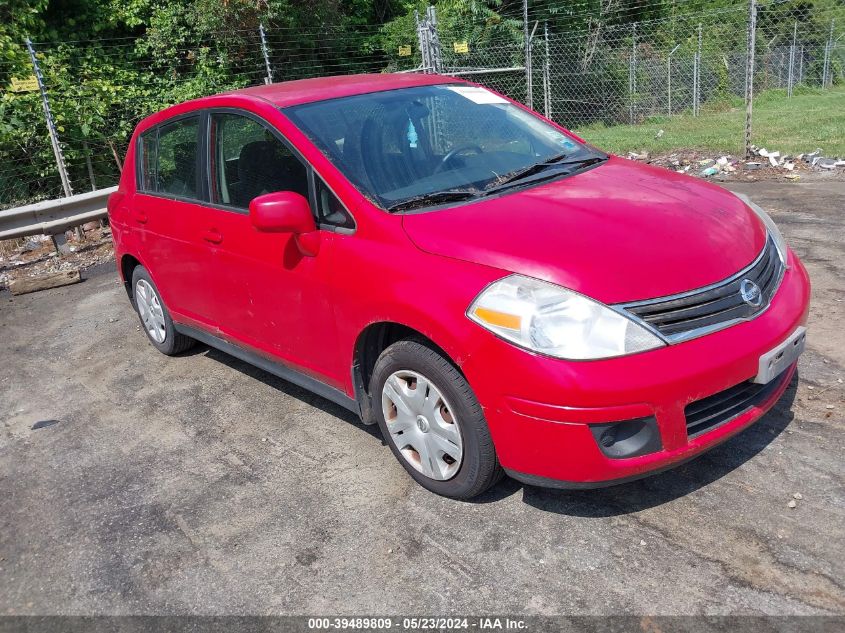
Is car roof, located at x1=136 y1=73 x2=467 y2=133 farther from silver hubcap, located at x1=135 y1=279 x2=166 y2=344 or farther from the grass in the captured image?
the grass

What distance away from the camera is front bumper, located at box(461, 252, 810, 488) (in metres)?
2.63

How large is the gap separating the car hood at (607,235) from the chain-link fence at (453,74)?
7399mm

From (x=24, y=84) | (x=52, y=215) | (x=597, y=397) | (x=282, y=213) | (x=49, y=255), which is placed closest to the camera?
(x=597, y=397)

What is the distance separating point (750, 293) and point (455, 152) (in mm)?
1530

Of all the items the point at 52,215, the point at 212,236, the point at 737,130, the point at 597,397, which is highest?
the point at 212,236

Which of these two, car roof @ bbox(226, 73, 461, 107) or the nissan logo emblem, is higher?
car roof @ bbox(226, 73, 461, 107)

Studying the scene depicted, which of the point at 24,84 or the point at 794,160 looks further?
the point at 24,84

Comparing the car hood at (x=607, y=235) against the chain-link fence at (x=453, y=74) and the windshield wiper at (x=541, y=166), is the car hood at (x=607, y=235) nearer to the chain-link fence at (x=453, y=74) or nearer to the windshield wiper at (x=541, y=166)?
the windshield wiper at (x=541, y=166)

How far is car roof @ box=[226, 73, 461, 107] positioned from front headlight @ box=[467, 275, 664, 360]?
68.1 inches

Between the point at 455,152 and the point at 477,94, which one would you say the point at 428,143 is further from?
the point at 477,94

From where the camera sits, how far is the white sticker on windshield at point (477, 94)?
4.29 metres

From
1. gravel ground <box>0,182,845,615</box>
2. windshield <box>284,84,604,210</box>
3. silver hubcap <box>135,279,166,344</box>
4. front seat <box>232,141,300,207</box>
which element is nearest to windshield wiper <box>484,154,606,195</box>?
windshield <box>284,84,604,210</box>

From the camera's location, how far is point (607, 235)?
9.70 ft

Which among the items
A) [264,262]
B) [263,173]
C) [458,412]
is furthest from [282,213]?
[458,412]
